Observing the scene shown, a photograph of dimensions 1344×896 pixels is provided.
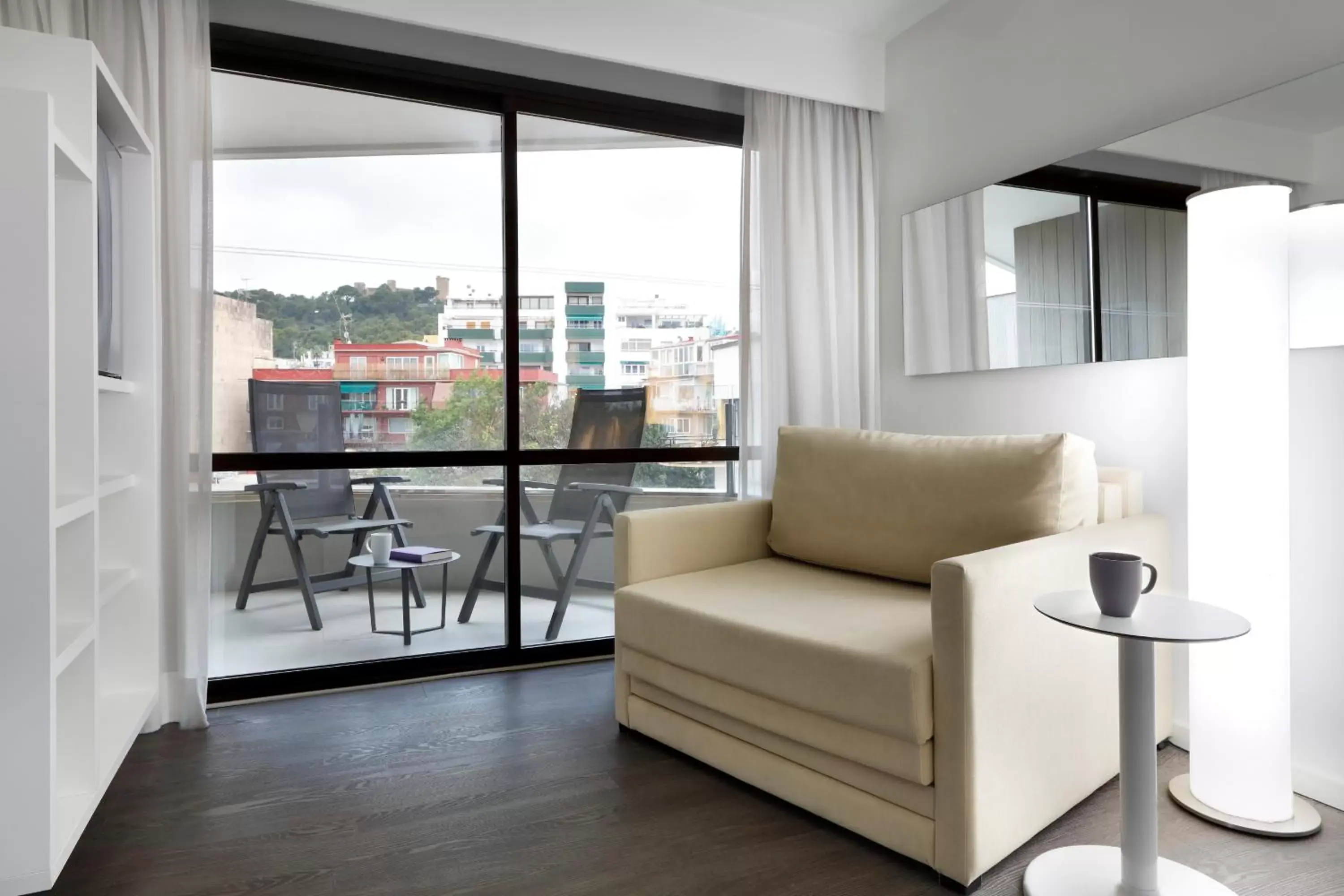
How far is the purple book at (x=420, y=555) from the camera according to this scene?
2910 mm

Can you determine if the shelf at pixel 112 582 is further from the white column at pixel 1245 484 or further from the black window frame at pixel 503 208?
the white column at pixel 1245 484

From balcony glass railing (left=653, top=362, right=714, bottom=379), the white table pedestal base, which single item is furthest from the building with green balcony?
the white table pedestal base

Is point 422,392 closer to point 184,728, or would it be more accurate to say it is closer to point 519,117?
point 519,117

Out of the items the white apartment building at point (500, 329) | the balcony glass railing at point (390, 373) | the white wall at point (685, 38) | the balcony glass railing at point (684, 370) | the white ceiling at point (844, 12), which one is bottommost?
the balcony glass railing at point (390, 373)

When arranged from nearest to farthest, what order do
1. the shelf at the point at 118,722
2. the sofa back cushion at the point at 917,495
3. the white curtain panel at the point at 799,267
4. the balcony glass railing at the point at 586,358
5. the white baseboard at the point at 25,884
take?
the white baseboard at the point at 25,884 → the shelf at the point at 118,722 → the sofa back cushion at the point at 917,495 → the balcony glass railing at the point at 586,358 → the white curtain panel at the point at 799,267

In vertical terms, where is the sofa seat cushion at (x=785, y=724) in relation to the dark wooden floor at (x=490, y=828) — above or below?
above

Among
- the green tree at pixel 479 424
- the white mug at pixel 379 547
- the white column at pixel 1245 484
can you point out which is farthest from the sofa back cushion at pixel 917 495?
the white mug at pixel 379 547

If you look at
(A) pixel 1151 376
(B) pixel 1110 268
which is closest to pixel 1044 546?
(A) pixel 1151 376

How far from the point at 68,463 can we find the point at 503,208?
1.78 meters

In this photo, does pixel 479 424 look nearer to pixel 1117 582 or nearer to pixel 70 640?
pixel 70 640

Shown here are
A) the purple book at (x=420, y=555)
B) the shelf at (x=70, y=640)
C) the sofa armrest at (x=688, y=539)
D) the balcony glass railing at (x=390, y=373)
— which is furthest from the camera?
the purple book at (x=420, y=555)

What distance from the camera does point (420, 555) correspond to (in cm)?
293

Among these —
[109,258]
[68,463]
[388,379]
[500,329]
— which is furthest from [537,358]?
[68,463]

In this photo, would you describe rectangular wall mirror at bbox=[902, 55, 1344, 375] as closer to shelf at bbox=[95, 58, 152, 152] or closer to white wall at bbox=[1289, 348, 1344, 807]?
white wall at bbox=[1289, 348, 1344, 807]
